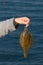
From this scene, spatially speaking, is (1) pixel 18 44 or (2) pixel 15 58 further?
(1) pixel 18 44

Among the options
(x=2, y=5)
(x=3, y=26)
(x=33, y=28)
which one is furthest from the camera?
(x=2, y=5)

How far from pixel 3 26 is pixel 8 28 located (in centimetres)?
4

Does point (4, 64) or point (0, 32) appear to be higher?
point (0, 32)

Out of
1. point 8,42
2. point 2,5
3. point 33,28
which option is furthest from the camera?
point 2,5

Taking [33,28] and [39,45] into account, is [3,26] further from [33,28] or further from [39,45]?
[33,28]

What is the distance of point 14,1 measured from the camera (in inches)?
655

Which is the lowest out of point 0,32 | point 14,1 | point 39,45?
point 14,1

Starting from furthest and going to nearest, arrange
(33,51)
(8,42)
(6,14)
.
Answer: (6,14), (8,42), (33,51)

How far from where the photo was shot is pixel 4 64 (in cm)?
794

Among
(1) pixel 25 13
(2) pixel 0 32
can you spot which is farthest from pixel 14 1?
(2) pixel 0 32

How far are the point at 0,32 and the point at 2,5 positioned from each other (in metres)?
13.4

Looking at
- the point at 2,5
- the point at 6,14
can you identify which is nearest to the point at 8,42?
the point at 6,14

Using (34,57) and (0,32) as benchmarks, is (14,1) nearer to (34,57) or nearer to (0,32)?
(34,57)

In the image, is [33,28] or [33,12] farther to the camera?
[33,12]
